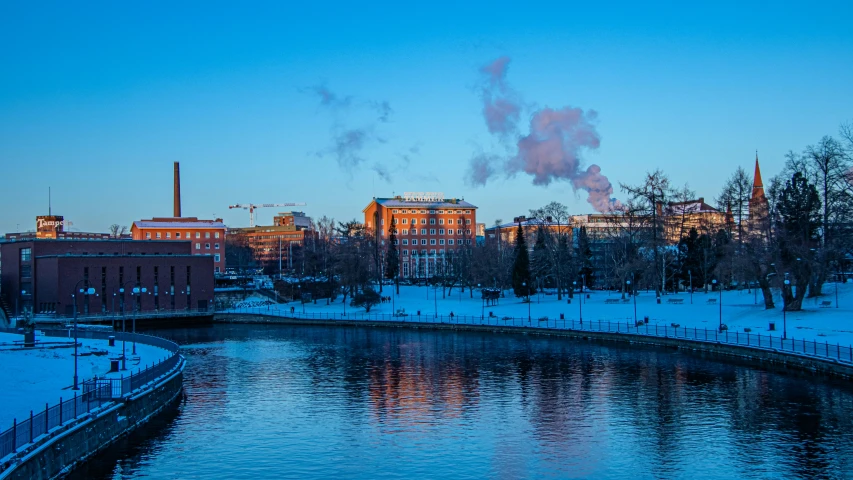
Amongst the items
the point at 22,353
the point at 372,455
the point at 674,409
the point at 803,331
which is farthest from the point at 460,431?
the point at 803,331

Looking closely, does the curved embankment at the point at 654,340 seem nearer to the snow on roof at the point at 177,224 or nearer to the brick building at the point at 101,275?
the brick building at the point at 101,275

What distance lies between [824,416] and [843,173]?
3678cm

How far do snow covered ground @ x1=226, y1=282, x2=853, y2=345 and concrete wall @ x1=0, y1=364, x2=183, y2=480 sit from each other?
41.6 metres

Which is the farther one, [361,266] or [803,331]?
[361,266]

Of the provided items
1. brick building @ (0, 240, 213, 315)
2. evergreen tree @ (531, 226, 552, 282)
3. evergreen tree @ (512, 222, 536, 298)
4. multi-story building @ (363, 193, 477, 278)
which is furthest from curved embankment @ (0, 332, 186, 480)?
multi-story building @ (363, 193, 477, 278)

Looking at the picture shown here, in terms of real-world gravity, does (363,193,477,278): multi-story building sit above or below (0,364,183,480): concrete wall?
Answer: above

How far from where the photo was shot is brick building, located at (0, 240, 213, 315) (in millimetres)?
95438

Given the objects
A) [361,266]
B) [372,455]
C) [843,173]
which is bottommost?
[372,455]

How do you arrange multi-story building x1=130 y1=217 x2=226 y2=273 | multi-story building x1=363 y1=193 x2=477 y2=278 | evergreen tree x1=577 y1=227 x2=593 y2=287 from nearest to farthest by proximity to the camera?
evergreen tree x1=577 y1=227 x2=593 y2=287
multi-story building x1=130 y1=217 x2=226 y2=273
multi-story building x1=363 y1=193 x2=477 y2=278

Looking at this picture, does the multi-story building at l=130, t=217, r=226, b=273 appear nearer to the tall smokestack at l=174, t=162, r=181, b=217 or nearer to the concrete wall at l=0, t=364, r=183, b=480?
the tall smokestack at l=174, t=162, r=181, b=217

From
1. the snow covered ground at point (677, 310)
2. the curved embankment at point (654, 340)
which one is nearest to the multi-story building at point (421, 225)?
the snow covered ground at point (677, 310)

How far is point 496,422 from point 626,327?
129 ft

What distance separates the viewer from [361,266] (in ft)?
355

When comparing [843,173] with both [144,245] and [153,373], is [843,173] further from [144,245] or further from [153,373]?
[144,245]
